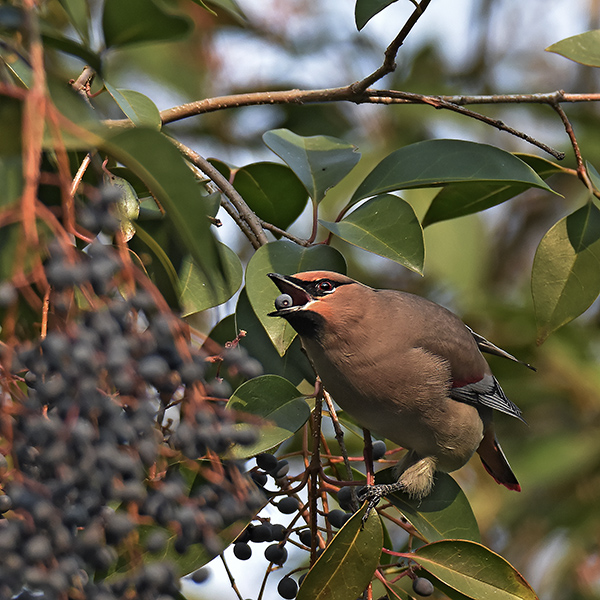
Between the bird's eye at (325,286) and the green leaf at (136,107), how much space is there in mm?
604

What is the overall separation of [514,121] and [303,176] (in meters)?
4.58

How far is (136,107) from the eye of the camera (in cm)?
182

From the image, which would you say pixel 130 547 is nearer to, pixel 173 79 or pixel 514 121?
pixel 173 79

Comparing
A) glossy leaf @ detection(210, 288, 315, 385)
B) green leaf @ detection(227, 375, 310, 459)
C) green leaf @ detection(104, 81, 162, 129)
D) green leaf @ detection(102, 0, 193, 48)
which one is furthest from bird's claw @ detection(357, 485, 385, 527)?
green leaf @ detection(102, 0, 193, 48)

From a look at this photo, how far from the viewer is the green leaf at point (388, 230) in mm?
1896

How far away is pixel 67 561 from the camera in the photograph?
1.10 meters

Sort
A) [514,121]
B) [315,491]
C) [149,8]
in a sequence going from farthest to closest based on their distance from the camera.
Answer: [514,121] < [315,491] < [149,8]

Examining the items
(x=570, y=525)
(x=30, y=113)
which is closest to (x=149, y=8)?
(x=30, y=113)

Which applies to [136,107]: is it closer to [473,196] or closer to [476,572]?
[473,196]

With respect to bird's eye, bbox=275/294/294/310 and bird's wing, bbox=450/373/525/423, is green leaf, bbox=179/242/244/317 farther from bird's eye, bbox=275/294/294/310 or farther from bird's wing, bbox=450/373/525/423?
bird's wing, bbox=450/373/525/423

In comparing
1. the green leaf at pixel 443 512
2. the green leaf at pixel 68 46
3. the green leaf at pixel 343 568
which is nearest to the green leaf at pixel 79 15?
the green leaf at pixel 68 46

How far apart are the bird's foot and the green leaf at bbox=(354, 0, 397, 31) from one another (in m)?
1.09

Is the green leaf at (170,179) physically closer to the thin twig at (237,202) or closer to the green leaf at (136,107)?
the green leaf at (136,107)

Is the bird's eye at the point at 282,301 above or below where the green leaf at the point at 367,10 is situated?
below
